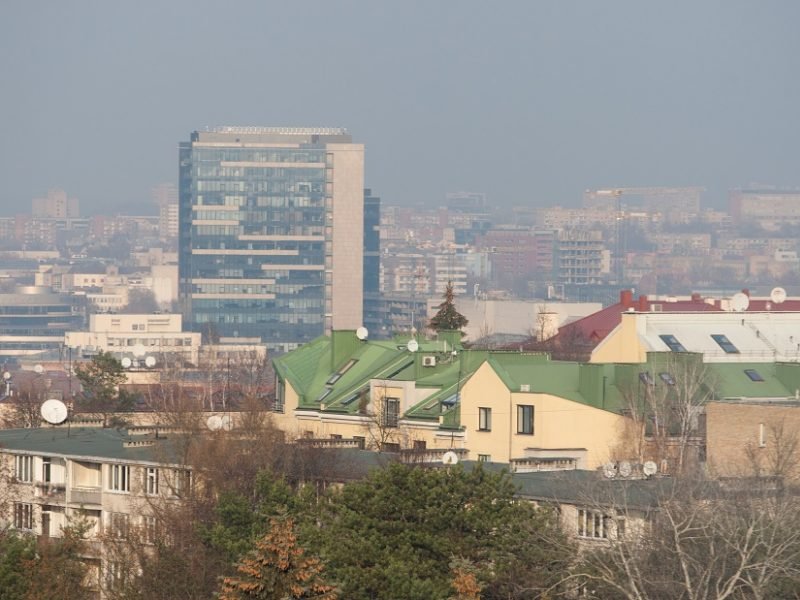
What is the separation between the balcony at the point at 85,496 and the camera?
39.1 metres

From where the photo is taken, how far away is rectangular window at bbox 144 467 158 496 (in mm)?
37406

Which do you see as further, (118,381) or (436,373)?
(118,381)

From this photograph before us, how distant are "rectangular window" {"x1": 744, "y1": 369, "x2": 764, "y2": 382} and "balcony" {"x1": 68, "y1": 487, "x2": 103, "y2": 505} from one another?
14.9 meters

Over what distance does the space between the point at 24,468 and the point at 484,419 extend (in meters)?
8.11

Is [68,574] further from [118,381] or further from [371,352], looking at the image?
[118,381]

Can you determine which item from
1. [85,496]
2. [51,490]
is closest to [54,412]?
[51,490]

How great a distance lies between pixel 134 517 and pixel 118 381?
35.0 metres

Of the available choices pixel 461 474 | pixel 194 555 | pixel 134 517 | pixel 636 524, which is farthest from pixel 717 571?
pixel 134 517

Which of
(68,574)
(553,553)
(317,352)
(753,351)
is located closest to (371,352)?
(317,352)

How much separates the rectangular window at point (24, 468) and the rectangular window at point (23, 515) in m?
0.46

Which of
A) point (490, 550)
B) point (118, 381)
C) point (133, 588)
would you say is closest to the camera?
point (490, 550)

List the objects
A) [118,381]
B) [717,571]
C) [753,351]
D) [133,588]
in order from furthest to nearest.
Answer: [118,381] → [753,351] → [133,588] → [717,571]

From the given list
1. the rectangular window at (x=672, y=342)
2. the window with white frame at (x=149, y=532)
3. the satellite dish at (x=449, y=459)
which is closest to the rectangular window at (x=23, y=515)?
the window with white frame at (x=149, y=532)

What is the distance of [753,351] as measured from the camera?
2259 inches
